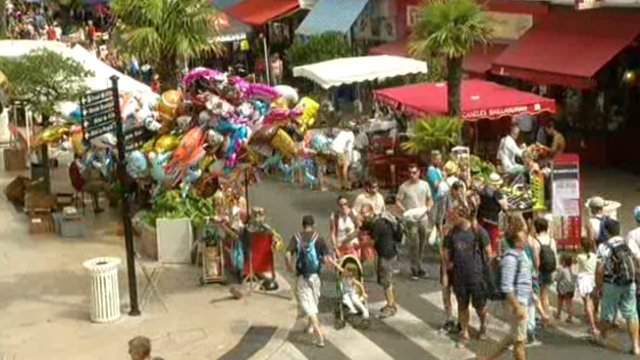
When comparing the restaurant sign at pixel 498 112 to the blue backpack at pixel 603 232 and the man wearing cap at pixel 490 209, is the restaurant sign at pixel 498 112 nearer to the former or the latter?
the man wearing cap at pixel 490 209

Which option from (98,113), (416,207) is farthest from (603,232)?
(98,113)

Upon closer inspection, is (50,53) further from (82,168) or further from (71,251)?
(71,251)

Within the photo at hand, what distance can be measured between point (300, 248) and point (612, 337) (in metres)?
3.89

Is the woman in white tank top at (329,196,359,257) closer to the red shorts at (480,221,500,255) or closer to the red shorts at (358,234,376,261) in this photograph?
the red shorts at (358,234,376,261)

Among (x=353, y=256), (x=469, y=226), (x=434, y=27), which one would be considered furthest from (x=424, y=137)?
(x=469, y=226)

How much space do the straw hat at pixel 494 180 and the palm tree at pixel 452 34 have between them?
3278 mm

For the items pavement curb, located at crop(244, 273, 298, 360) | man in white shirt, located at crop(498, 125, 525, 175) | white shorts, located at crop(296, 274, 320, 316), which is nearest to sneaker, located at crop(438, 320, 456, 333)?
white shorts, located at crop(296, 274, 320, 316)

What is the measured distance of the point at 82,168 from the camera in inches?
827

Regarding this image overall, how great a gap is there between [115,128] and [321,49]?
15.2 m

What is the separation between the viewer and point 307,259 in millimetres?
13859

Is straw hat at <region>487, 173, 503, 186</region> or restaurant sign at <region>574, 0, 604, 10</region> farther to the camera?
restaurant sign at <region>574, 0, 604, 10</region>

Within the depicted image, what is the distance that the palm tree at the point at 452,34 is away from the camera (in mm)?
21344

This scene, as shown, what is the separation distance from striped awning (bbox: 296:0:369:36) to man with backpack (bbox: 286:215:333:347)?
1905 cm

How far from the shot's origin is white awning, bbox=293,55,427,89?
2509cm
